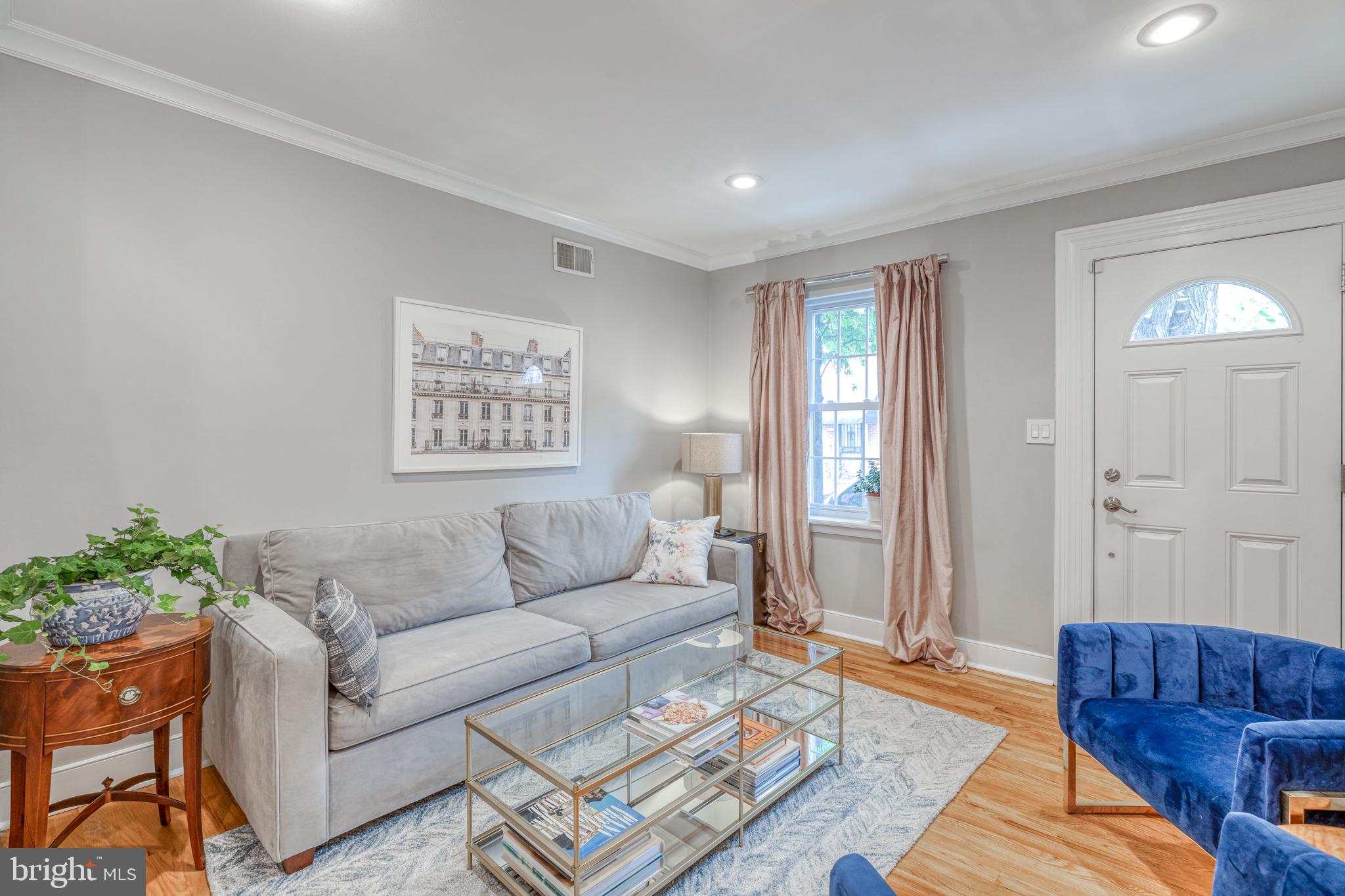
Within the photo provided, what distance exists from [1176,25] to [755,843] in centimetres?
280

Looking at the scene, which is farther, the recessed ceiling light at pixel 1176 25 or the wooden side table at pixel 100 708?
the recessed ceiling light at pixel 1176 25

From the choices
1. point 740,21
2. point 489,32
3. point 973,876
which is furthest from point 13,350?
point 973,876

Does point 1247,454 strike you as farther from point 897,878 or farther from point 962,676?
point 897,878

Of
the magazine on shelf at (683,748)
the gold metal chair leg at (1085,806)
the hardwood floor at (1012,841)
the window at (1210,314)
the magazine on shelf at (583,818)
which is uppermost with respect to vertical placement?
the window at (1210,314)

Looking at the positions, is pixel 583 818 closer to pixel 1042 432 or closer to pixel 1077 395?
pixel 1042 432

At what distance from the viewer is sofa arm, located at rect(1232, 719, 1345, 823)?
1147 millimetres

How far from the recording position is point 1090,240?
120 inches

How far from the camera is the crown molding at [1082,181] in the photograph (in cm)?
256

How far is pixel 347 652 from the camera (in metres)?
1.86

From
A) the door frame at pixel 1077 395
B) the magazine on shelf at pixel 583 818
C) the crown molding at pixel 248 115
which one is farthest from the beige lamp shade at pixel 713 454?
the magazine on shelf at pixel 583 818

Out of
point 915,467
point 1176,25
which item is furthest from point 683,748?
point 1176,25

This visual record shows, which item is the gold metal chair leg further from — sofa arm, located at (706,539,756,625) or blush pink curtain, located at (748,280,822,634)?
blush pink curtain, located at (748,280,822,634)

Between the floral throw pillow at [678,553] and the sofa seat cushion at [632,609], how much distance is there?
4cm

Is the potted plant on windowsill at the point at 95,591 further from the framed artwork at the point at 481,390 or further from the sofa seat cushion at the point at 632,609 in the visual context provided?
the sofa seat cushion at the point at 632,609
